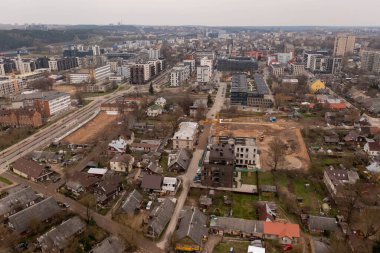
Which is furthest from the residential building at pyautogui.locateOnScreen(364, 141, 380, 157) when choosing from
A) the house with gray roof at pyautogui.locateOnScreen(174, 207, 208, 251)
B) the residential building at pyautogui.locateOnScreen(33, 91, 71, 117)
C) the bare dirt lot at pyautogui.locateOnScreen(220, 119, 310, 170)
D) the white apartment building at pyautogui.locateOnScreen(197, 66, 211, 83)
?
the white apartment building at pyautogui.locateOnScreen(197, 66, 211, 83)

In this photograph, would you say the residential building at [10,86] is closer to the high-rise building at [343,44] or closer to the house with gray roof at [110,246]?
the house with gray roof at [110,246]

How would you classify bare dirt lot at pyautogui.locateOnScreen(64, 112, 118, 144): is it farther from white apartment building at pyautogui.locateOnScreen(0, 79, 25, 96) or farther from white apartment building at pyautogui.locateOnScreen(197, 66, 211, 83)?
white apartment building at pyautogui.locateOnScreen(197, 66, 211, 83)

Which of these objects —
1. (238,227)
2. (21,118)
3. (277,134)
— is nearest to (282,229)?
(238,227)

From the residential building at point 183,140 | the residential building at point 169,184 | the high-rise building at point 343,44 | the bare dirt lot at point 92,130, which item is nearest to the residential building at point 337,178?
the residential building at point 169,184

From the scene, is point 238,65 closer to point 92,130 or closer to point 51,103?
point 51,103

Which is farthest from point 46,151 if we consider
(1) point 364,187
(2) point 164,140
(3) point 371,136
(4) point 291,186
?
(3) point 371,136

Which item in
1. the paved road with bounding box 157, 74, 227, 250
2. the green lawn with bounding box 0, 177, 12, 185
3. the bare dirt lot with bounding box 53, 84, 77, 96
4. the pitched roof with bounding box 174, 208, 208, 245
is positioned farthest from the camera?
the bare dirt lot with bounding box 53, 84, 77, 96
